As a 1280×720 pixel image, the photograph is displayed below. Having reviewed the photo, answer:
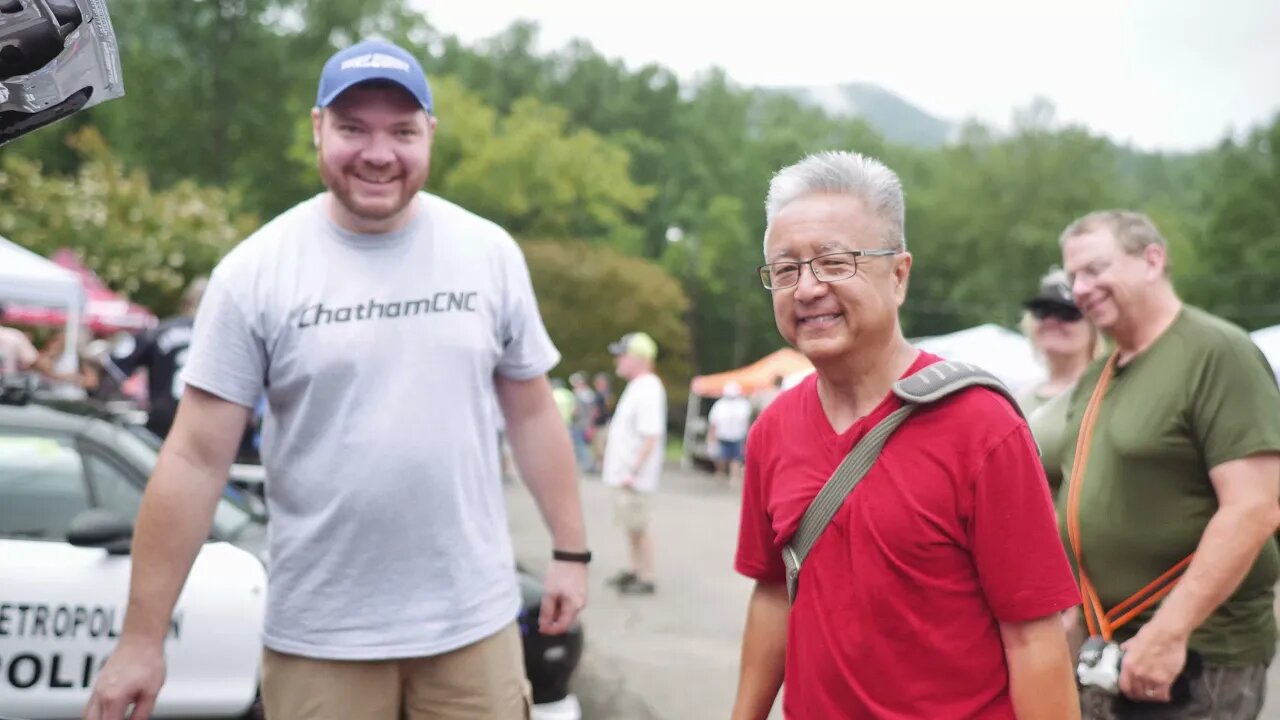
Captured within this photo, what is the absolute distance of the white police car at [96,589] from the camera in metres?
4.12

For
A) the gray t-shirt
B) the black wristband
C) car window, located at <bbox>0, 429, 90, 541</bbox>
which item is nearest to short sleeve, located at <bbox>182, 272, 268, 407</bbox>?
the gray t-shirt

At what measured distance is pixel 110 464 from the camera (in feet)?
15.3

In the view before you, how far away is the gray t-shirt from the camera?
8.08 ft

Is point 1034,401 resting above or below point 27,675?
above

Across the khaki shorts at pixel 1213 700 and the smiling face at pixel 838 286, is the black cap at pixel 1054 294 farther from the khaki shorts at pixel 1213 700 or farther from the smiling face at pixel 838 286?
the smiling face at pixel 838 286

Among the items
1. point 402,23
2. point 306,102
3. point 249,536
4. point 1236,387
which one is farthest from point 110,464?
point 402,23

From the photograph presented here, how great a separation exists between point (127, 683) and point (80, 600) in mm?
2094

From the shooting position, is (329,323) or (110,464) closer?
(329,323)

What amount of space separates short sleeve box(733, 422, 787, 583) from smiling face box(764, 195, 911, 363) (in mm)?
318

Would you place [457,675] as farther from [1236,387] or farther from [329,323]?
[1236,387]

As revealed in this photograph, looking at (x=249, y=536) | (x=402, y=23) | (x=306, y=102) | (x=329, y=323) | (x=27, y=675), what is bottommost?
(x=27, y=675)

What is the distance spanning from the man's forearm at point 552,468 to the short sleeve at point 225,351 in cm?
68

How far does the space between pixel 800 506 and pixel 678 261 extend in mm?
50615

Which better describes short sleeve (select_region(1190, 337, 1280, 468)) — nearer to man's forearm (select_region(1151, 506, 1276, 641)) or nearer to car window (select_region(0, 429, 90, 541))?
man's forearm (select_region(1151, 506, 1276, 641))
